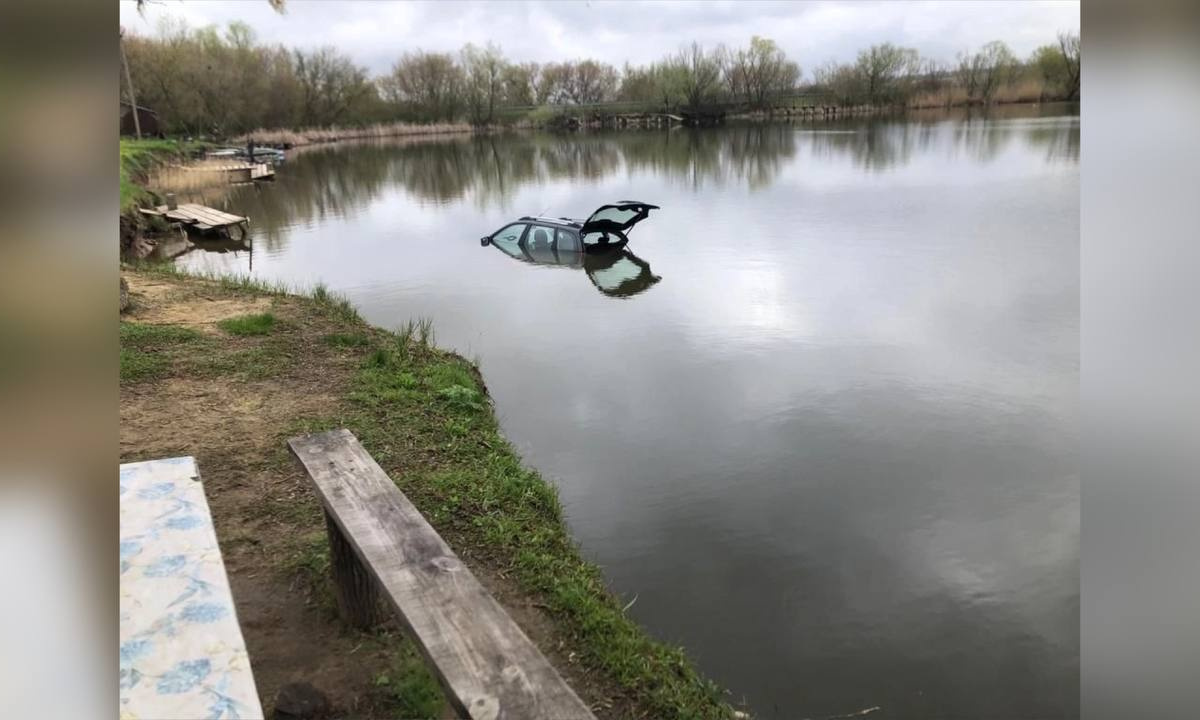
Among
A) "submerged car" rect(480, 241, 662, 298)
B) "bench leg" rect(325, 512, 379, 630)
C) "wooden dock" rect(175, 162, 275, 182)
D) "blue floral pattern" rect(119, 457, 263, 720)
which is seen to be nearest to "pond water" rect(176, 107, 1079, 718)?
"submerged car" rect(480, 241, 662, 298)

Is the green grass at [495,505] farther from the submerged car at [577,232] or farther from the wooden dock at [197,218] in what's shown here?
the wooden dock at [197,218]

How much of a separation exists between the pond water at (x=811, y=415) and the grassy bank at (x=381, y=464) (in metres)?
0.60

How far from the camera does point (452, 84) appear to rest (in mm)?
69000

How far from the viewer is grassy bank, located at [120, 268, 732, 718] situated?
355 cm

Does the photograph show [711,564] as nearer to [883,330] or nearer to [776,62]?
[883,330]

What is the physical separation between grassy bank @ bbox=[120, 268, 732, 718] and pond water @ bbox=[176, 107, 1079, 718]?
60cm

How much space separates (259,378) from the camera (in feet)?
23.1

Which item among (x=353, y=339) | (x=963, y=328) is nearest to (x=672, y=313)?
(x=963, y=328)

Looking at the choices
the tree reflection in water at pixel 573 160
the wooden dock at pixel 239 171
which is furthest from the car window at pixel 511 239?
the wooden dock at pixel 239 171

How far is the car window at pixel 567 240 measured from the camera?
52.9ft

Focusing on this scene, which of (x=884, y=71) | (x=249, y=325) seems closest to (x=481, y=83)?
(x=884, y=71)

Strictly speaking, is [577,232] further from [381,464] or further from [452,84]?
[452,84]

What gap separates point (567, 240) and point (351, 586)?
13071 mm

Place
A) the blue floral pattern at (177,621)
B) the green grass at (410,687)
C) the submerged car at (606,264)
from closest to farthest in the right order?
1. the blue floral pattern at (177,621)
2. the green grass at (410,687)
3. the submerged car at (606,264)
